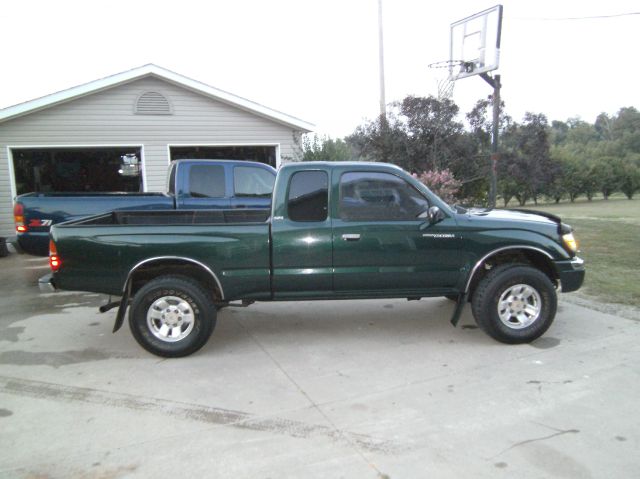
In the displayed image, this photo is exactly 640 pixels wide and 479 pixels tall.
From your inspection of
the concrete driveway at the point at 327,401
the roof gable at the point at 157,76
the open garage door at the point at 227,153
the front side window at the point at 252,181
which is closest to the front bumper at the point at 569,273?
the concrete driveway at the point at 327,401

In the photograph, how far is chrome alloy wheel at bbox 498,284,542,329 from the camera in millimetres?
4945

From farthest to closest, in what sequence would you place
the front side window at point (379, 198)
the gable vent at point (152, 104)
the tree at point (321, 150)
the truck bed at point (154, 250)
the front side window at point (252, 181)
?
the tree at point (321, 150) < the gable vent at point (152, 104) < the front side window at point (252, 181) < the front side window at point (379, 198) < the truck bed at point (154, 250)

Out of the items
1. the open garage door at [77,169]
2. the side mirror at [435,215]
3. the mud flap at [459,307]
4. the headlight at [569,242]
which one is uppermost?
the open garage door at [77,169]

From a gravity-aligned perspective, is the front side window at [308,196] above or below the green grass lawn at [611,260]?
above

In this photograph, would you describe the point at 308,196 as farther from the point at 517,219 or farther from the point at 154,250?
the point at 517,219

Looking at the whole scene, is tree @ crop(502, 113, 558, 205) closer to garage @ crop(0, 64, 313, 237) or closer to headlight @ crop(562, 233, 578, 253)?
garage @ crop(0, 64, 313, 237)

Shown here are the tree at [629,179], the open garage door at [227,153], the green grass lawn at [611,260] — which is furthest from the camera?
the tree at [629,179]

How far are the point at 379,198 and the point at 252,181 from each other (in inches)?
182

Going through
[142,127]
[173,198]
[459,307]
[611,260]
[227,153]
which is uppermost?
[142,127]

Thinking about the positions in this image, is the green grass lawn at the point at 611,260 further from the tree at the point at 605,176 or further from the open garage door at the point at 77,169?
the tree at the point at 605,176

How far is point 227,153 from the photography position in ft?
44.7

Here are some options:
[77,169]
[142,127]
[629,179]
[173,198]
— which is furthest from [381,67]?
[629,179]

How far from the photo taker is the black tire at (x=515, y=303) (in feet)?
16.1

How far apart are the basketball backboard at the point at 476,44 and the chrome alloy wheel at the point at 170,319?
11.9 m
